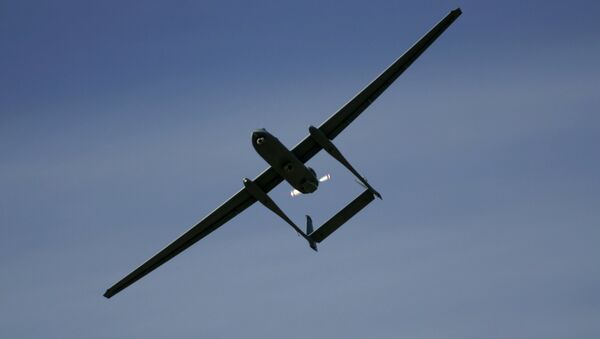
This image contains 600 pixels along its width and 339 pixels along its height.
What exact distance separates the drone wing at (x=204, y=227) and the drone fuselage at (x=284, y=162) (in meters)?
2.62

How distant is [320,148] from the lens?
61438 millimetres

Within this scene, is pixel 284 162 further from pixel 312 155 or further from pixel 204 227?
pixel 204 227

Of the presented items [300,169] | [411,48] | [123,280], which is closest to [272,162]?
[300,169]

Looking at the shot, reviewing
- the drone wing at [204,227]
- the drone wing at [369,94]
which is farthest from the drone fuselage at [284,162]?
the drone wing at [204,227]

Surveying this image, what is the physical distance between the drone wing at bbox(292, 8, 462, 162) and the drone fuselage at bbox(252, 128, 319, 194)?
1.42 meters

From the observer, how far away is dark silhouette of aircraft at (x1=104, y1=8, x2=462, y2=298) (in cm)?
5894

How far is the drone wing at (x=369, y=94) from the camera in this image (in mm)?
59375

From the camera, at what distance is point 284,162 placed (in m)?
59.4

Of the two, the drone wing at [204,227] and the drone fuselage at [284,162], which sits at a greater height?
the drone wing at [204,227]

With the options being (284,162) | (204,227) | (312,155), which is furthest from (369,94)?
(204,227)

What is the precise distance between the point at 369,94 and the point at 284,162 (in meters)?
6.91

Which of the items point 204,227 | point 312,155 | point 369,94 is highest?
A: point 369,94

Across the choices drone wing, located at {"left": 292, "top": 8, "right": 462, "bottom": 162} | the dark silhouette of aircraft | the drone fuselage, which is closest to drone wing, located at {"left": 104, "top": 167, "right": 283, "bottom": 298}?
the dark silhouette of aircraft

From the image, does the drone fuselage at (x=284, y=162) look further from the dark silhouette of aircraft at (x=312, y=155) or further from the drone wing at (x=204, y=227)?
the drone wing at (x=204, y=227)
